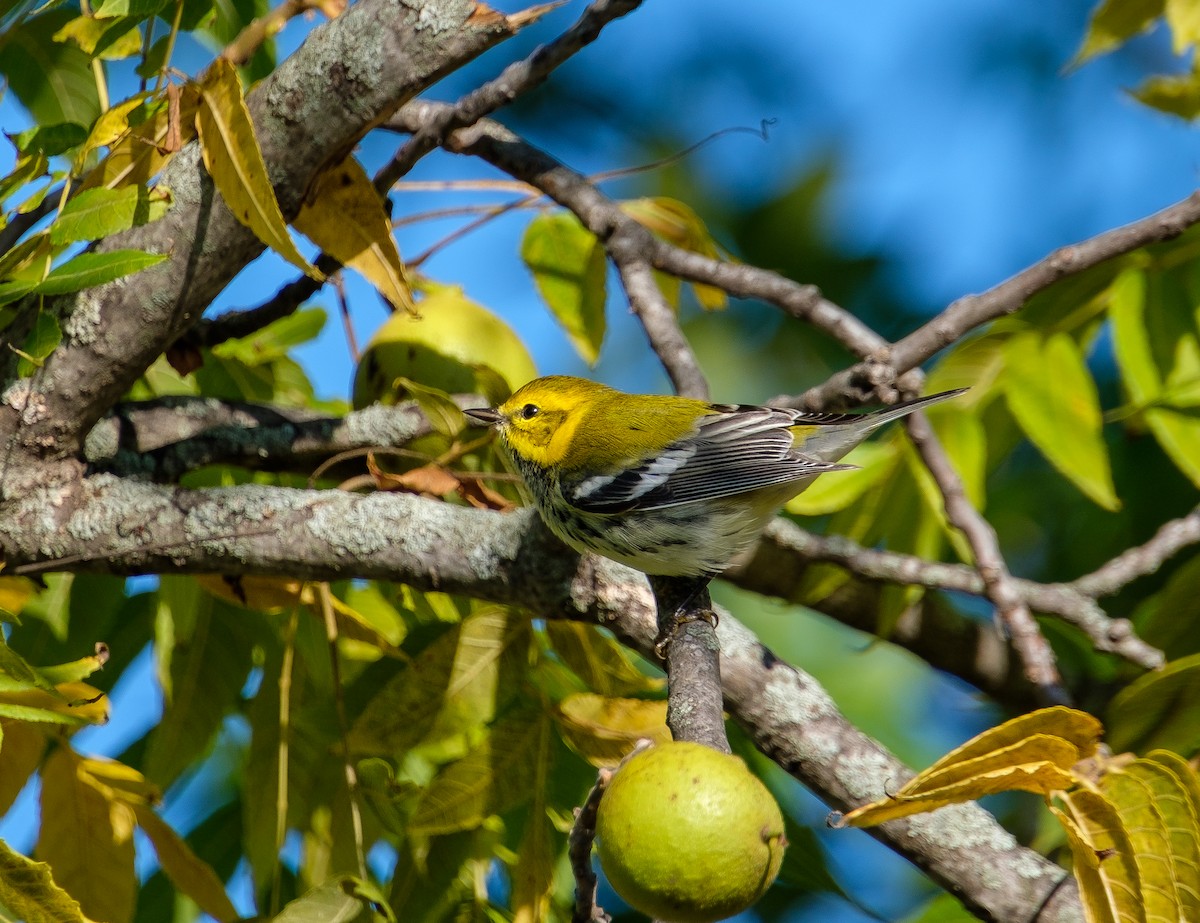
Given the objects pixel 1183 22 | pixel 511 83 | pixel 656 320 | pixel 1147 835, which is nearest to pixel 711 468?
pixel 656 320

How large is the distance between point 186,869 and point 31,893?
50 centimetres

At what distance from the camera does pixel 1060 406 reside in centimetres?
253

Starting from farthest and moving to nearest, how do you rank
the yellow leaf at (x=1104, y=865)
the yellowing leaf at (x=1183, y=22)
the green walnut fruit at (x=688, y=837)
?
the yellowing leaf at (x=1183, y=22) < the yellow leaf at (x=1104, y=865) < the green walnut fruit at (x=688, y=837)

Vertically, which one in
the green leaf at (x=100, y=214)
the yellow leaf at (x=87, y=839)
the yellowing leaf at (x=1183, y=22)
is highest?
the yellowing leaf at (x=1183, y=22)

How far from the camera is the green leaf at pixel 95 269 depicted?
1.55 m

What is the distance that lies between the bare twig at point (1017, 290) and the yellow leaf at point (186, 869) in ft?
4.51

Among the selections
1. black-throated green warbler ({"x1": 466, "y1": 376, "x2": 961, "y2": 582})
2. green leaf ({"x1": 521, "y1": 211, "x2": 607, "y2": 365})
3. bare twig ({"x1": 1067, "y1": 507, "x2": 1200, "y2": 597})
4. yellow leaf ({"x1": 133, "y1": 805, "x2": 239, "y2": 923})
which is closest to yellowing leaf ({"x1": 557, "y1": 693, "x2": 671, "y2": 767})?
black-throated green warbler ({"x1": 466, "y1": 376, "x2": 961, "y2": 582})

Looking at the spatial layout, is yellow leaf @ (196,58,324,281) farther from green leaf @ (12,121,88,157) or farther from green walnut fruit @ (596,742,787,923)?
green walnut fruit @ (596,742,787,923)

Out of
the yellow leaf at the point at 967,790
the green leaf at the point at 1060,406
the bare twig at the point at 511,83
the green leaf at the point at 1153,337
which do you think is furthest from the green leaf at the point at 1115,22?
the yellow leaf at the point at 967,790

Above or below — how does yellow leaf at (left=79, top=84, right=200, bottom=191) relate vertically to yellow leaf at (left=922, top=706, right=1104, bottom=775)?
above

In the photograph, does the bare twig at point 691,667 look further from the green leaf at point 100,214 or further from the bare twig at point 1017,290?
the green leaf at point 100,214

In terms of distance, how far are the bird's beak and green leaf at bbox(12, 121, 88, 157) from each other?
3.07ft

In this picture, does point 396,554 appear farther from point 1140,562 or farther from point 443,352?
point 1140,562

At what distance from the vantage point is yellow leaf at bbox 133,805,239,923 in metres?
1.88
